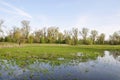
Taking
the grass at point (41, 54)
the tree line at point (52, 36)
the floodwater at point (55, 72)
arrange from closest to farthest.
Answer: the floodwater at point (55, 72)
the grass at point (41, 54)
the tree line at point (52, 36)

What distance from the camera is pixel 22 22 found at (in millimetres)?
109188

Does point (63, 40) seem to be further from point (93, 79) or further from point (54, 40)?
point (93, 79)

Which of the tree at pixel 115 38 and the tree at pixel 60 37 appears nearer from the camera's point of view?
the tree at pixel 60 37

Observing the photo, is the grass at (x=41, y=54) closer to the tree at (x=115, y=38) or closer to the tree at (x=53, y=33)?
the tree at (x=53, y=33)

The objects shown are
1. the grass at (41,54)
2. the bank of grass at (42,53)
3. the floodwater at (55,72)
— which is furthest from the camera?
the bank of grass at (42,53)

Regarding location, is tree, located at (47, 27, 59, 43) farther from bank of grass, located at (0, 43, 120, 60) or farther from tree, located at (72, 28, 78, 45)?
bank of grass, located at (0, 43, 120, 60)

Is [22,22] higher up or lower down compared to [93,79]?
higher up

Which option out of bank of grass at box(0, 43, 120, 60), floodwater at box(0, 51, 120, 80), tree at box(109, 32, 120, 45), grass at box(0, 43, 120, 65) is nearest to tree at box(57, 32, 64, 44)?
tree at box(109, 32, 120, 45)

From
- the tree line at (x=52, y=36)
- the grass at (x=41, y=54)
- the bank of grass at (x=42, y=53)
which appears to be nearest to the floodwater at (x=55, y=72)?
the grass at (x=41, y=54)

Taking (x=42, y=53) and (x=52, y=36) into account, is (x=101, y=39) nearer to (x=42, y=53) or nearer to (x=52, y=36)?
(x=52, y=36)

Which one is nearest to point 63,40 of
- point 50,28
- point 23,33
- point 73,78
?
point 50,28

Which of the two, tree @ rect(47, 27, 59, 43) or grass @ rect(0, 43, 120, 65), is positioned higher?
tree @ rect(47, 27, 59, 43)

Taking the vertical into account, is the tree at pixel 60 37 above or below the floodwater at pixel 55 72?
above

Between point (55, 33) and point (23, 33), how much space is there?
1058 inches
